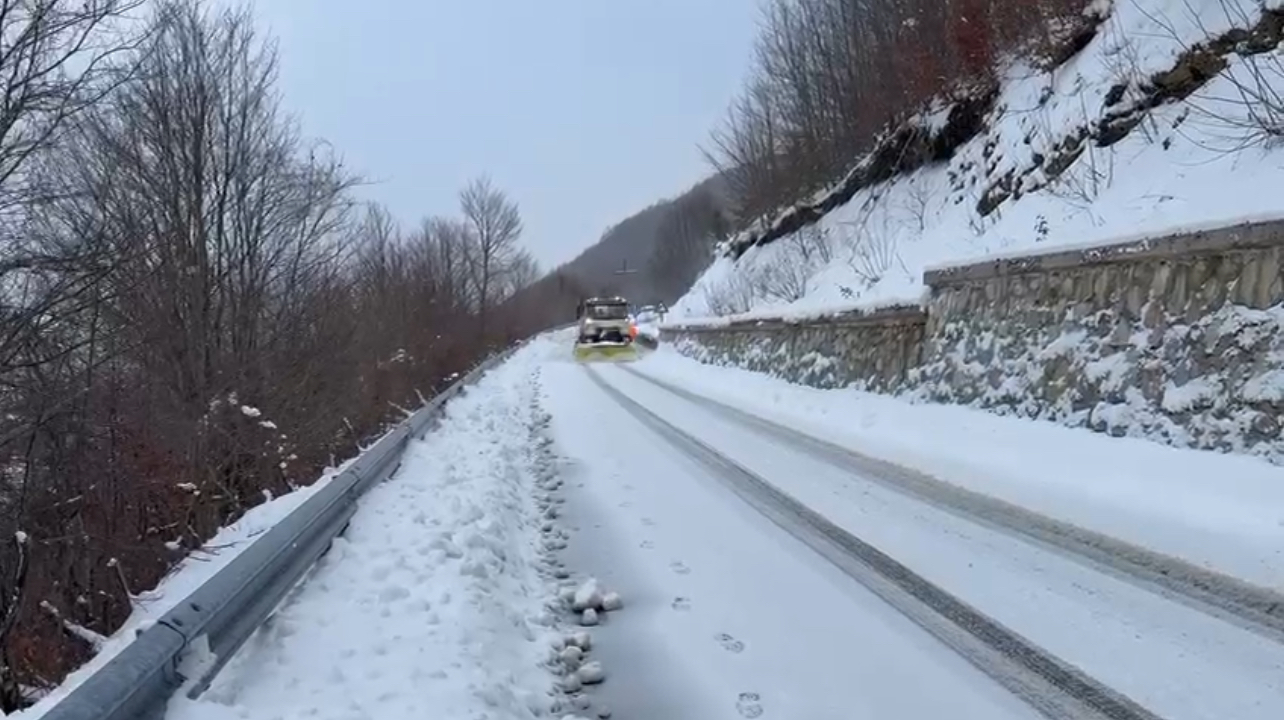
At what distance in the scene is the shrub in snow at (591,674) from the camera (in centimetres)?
405

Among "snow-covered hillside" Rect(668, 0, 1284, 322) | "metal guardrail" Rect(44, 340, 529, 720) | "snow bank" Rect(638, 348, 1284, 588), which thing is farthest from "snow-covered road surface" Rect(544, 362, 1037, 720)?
"snow-covered hillside" Rect(668, 0, 1284, 322)

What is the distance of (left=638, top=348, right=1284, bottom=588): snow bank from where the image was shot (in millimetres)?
4980

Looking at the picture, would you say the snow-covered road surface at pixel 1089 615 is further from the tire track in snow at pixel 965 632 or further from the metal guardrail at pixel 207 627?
the metal guardrail at pixel 207 627

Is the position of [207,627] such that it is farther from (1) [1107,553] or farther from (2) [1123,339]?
(2) [1123,339]

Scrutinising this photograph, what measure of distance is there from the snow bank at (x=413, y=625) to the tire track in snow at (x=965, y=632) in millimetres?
1146

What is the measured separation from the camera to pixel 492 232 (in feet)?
241

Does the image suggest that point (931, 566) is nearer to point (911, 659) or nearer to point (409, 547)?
point (911, 659)

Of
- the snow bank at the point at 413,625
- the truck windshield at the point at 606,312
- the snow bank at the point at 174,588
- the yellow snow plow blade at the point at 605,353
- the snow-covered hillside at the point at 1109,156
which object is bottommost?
the yellow snow plow blade at the point at 605,353

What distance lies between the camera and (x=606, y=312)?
1683 inches

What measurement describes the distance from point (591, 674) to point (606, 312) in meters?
38.9

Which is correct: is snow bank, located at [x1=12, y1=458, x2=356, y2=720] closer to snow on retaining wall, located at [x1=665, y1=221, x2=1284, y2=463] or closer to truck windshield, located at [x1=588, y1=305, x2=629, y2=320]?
snow on retaining wall, located at [x1=665, y1=221, x2=1284, y2=463]

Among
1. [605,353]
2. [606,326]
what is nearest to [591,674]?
[605,353]

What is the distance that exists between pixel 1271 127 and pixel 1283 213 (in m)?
2.55

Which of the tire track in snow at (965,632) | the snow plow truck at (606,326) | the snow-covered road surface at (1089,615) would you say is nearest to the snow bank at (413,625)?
the tire track in snow at (965,632)
